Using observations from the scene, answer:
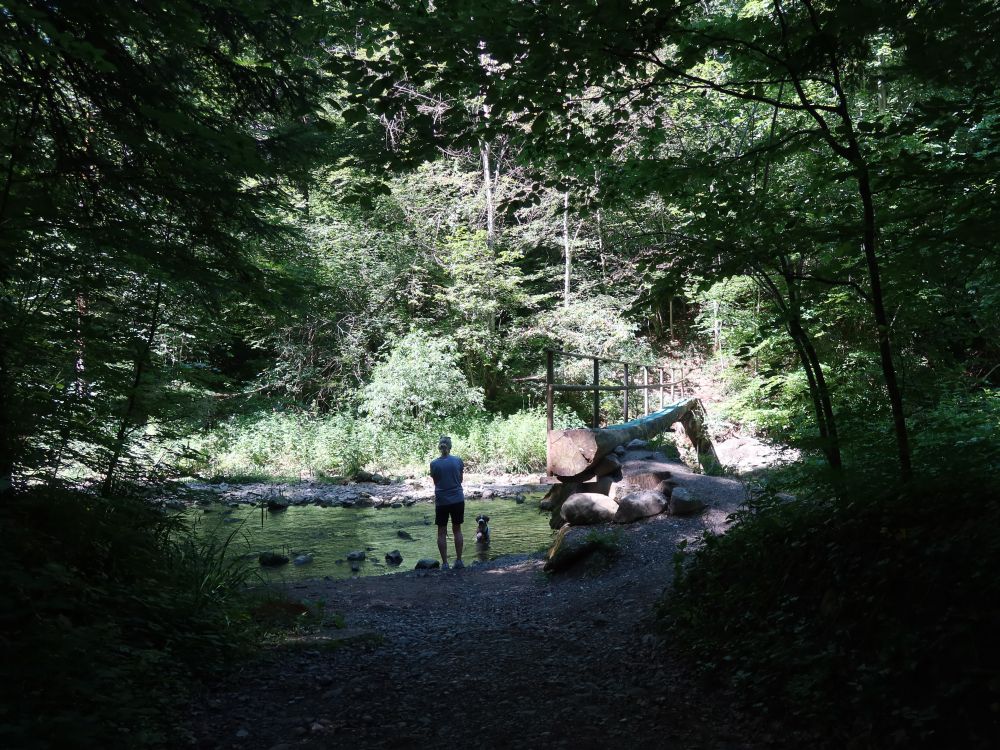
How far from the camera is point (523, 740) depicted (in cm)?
296

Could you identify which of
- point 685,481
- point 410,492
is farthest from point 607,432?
point 410,492

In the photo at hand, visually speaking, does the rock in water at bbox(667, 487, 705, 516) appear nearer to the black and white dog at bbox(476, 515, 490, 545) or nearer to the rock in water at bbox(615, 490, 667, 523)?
the rock in water at bbox(615, 490, 667, 523)

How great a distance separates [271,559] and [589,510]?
4.28 meters

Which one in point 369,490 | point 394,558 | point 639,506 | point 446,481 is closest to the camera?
point 639,506

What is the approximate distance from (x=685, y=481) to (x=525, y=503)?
4860 mm

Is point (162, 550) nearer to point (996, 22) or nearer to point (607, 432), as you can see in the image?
point (996, 22)

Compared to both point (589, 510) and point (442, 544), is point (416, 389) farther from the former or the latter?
point (589, 510)

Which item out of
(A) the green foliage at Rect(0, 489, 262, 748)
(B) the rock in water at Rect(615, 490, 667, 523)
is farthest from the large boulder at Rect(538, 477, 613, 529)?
(A) the green foliage at Rect(0, 489, 262, 748)

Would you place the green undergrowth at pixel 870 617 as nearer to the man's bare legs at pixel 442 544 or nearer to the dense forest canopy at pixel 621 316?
the dense forest canopy at pixel 621 316

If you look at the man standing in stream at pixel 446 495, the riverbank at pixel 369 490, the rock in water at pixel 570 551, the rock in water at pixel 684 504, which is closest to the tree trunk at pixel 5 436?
the rock in water at pixel 570 551

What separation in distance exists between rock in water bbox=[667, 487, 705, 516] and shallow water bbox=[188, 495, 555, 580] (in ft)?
7.70

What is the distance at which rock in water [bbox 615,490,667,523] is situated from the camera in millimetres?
7914

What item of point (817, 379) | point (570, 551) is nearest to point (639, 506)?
point (570, 551)

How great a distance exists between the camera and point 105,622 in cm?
332
